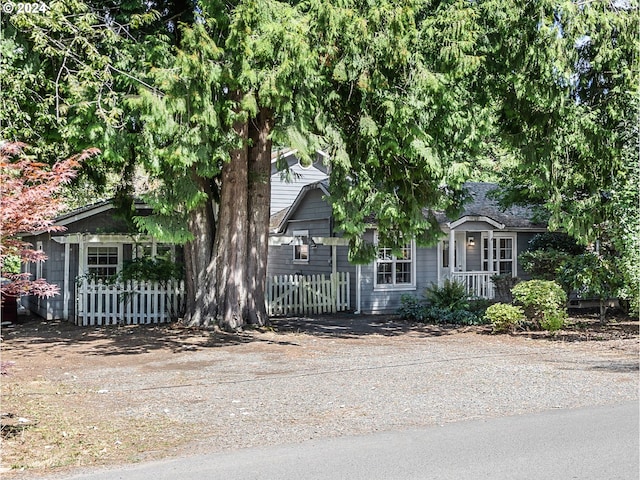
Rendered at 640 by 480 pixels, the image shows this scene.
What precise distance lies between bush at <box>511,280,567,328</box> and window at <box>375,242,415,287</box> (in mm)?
5545

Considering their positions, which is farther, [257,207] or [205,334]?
[257,207]

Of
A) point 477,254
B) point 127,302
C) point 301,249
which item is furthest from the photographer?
point 301,249

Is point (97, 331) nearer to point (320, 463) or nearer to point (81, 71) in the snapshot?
point (81, 71)

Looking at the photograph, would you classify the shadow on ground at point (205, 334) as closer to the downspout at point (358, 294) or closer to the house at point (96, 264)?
the house at point (96, 264)

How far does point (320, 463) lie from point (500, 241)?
1870 centimetres

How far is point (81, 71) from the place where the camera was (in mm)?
11680

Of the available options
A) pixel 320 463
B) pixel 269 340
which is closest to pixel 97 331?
pixel 269 340

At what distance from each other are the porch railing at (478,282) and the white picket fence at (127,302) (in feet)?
29.8

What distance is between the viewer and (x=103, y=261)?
18781 millimetres

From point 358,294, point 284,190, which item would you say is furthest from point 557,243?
point 284,190

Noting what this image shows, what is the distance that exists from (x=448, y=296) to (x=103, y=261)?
10.1 m

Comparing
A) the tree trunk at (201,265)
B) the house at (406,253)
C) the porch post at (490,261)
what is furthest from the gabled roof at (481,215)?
the tree trunk at (201,265)

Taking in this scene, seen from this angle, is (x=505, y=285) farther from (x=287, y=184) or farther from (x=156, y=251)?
(x=287, y=184)

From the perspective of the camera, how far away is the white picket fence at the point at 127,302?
16.9 metres
